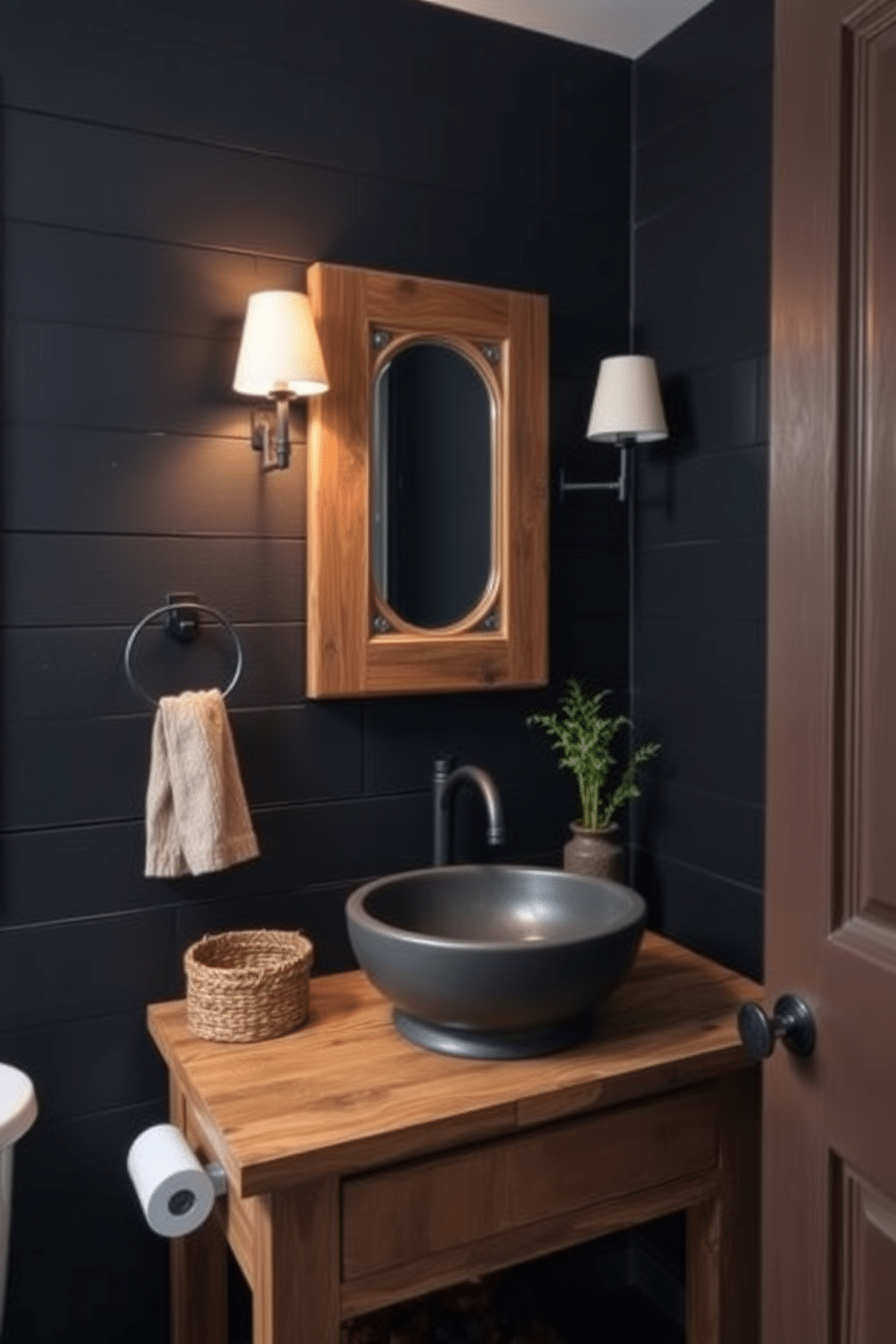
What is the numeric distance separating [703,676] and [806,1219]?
960 millimetres

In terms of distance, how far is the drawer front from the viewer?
4.06ft

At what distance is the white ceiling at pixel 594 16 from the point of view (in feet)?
5.86

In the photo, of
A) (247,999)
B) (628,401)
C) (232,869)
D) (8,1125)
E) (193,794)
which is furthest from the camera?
(628,401)

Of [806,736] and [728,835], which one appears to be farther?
[728,835]

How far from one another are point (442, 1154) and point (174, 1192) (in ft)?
1.06

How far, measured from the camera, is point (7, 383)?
1498 mm

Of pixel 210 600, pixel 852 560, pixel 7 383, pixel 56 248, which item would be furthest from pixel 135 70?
pixel 852 560

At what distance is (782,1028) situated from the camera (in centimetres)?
106

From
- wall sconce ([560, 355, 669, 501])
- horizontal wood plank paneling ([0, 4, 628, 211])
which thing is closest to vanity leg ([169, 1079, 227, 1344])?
wall sconce ([560, 355, 669, 501])

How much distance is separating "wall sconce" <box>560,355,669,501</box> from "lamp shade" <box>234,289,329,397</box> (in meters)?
0.50

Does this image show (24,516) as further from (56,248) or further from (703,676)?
(703,676)

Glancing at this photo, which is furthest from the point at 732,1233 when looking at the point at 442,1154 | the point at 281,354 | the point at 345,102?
the point at 345,102

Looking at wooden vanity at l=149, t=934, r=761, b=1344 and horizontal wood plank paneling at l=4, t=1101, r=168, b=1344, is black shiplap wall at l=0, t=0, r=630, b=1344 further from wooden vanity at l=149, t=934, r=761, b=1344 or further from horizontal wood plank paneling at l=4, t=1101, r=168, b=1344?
wooden vanity at l=149, t=934, r=761, b=1344

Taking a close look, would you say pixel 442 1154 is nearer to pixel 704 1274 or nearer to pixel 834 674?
pixel 704 1274
